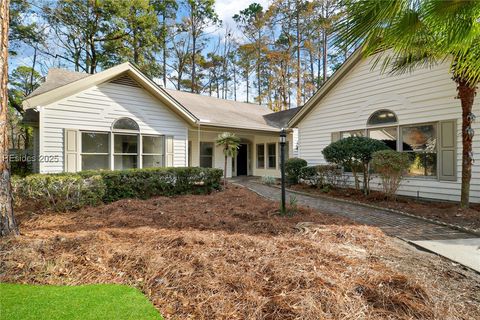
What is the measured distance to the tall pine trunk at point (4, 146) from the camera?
155 inches

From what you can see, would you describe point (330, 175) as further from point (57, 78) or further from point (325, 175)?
point (57, 78)

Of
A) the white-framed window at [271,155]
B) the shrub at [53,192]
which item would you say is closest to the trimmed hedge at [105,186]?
the shrub at [53,192]

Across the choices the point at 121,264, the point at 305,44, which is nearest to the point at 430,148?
the point at 121,264

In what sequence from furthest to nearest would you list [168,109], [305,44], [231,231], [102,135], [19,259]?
[305,44] → [168,109] → [102,135] → [231,231] → [19,259]

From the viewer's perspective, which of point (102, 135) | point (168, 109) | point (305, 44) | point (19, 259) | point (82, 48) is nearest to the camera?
point (19, 259)

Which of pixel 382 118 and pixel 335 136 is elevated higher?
pixel 382 118

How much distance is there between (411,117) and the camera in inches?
343

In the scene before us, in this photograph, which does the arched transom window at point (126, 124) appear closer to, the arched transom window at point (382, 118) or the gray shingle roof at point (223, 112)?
the gray shingle roof at point (223, 112)

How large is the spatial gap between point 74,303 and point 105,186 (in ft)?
16.2

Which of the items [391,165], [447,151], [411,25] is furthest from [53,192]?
[447,151]

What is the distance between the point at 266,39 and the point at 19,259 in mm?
26056

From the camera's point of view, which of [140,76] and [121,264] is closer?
[121,264]

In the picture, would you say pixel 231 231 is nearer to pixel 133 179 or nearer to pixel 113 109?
pixel 133 179

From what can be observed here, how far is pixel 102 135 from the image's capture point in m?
9.72
